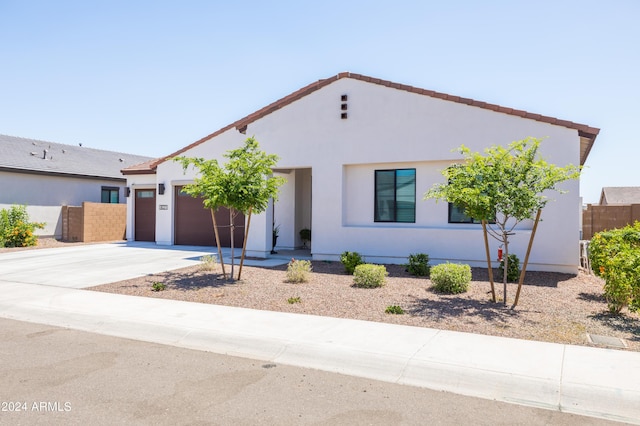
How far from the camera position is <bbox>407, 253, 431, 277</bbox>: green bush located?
12234 millimetres

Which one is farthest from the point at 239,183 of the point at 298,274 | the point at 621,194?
the point at 621,194

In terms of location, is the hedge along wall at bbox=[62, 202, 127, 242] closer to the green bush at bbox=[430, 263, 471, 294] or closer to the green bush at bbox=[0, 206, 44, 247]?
the green bush at bbox=[0, 206, 44, 247]

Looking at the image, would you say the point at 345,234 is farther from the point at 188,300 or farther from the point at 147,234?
the point at 147,234

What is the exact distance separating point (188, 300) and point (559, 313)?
7.09m

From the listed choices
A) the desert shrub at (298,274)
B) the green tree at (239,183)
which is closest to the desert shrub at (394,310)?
the desert shrub at (298,274)

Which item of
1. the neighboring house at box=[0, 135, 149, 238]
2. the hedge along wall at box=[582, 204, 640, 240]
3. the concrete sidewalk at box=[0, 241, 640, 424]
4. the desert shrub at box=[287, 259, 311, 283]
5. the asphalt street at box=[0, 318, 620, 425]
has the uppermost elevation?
the neighboring house at box=[0, 135, 149, 238]

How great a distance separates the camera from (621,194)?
4234cm

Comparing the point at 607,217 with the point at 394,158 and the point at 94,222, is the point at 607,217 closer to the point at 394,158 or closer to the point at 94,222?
the point at 394,158

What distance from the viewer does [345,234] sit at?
1454 centimetres

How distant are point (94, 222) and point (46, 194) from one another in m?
3.82

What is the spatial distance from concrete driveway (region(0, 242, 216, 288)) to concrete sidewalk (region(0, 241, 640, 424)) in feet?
8.55

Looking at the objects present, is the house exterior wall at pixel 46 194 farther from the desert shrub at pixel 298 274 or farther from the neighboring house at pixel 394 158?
the desert shrub at pixel 298 274

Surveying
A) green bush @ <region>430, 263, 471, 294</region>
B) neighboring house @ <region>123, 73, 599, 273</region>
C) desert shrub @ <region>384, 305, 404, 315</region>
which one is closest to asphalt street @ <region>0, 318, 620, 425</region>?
desert shrub @ <region>384, 305, 404, 315</region>

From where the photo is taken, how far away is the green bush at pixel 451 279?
32.6 ft
